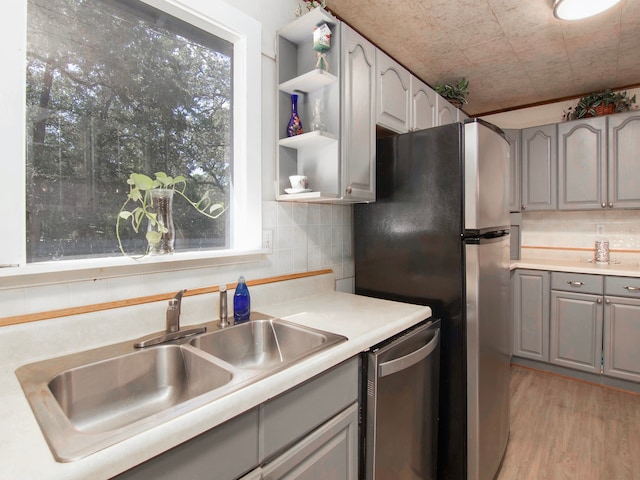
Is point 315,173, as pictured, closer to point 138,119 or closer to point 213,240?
point 213,240

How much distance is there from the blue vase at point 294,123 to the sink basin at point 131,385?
1112mm

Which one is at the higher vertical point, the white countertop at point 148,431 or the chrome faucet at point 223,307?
the chrome faucet at point 223,307

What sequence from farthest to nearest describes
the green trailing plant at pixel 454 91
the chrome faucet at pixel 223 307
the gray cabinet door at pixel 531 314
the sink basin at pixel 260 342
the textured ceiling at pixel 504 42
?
the gray cabinet door at pixel 531 314 < the green trailing plant at pixel 454 91 < the textured ceiling at pixel 504 42 < the chrome faucet at pixel 223 307 < the sink basin at pixel 260 342

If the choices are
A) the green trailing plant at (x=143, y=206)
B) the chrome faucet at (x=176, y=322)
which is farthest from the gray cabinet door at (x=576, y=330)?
the green trailing plant at (x=143, y=206)

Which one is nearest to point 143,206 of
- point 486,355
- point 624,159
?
point 486,355

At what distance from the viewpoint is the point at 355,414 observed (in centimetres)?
116

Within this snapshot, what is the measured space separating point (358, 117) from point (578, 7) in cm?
142

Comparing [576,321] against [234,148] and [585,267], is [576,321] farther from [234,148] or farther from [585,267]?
[234,148]

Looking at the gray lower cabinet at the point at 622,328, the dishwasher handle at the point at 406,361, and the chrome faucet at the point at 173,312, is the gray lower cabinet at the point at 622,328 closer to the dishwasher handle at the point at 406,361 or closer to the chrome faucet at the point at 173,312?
the dishwasher handle at the point at 406,361

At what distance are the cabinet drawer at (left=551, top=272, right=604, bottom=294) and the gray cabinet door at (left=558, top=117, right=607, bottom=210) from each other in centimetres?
64

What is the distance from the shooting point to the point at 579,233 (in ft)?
10.6

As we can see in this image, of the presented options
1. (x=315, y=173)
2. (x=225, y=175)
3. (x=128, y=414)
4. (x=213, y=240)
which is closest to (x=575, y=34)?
(x=315, y=173)

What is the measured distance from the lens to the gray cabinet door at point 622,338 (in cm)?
251

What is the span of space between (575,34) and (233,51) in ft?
7.38
